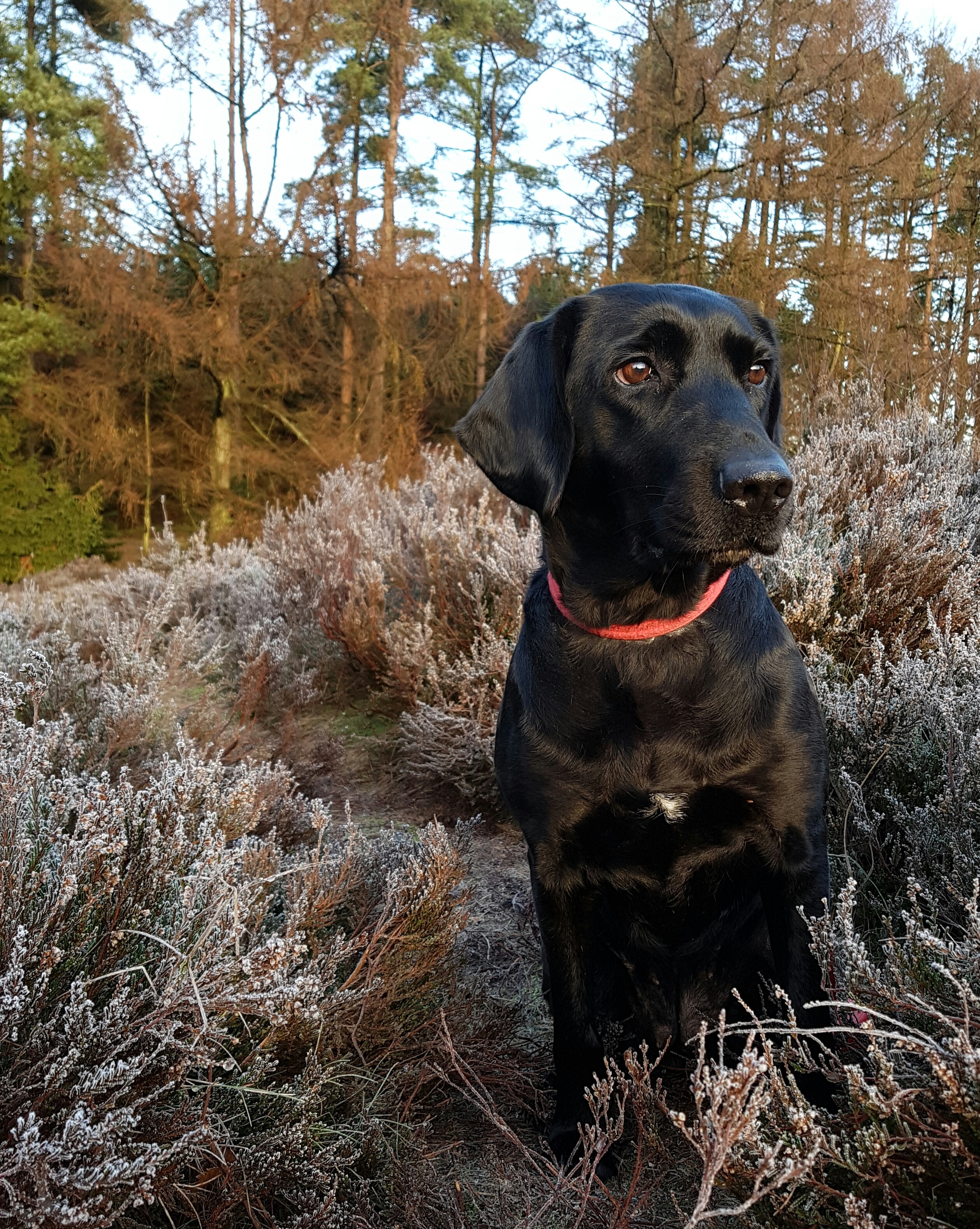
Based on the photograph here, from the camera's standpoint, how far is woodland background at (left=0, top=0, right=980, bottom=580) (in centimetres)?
1218

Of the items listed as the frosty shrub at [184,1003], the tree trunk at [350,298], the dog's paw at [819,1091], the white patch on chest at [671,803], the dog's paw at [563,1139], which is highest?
the tree trunk at [350,298]

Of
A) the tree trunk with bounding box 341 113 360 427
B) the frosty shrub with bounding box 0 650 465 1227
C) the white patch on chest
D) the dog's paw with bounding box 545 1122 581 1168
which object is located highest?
the tree trunk with bounding box 341 113 360 427

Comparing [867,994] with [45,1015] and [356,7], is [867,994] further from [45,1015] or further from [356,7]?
[356,7]

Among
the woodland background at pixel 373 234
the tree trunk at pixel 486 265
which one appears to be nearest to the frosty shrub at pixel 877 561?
the woodland background at pixel 373 234

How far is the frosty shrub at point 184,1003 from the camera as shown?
47.3 inches

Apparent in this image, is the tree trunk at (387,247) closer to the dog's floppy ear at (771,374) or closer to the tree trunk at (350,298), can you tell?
the tree trunk at (350,298)

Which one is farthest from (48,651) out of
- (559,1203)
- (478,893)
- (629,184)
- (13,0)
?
(13,0)

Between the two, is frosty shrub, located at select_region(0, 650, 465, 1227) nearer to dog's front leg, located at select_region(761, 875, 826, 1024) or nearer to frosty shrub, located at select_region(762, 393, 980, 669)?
dog's front leg, located at select_region(761, 875, 826, 1024)

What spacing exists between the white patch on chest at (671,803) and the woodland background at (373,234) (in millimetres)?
8896

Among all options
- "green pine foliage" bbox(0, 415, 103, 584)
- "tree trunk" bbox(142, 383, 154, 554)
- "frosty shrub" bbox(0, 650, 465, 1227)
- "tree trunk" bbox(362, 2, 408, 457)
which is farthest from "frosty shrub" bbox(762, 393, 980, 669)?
"green pine foliage" bbox(0, 415, 103, 584)

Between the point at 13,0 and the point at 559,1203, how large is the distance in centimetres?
2264

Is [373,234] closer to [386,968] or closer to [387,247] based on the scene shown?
[387,247]

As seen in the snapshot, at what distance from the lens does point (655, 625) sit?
1736 millimetres

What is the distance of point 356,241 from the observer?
16.0 metres
